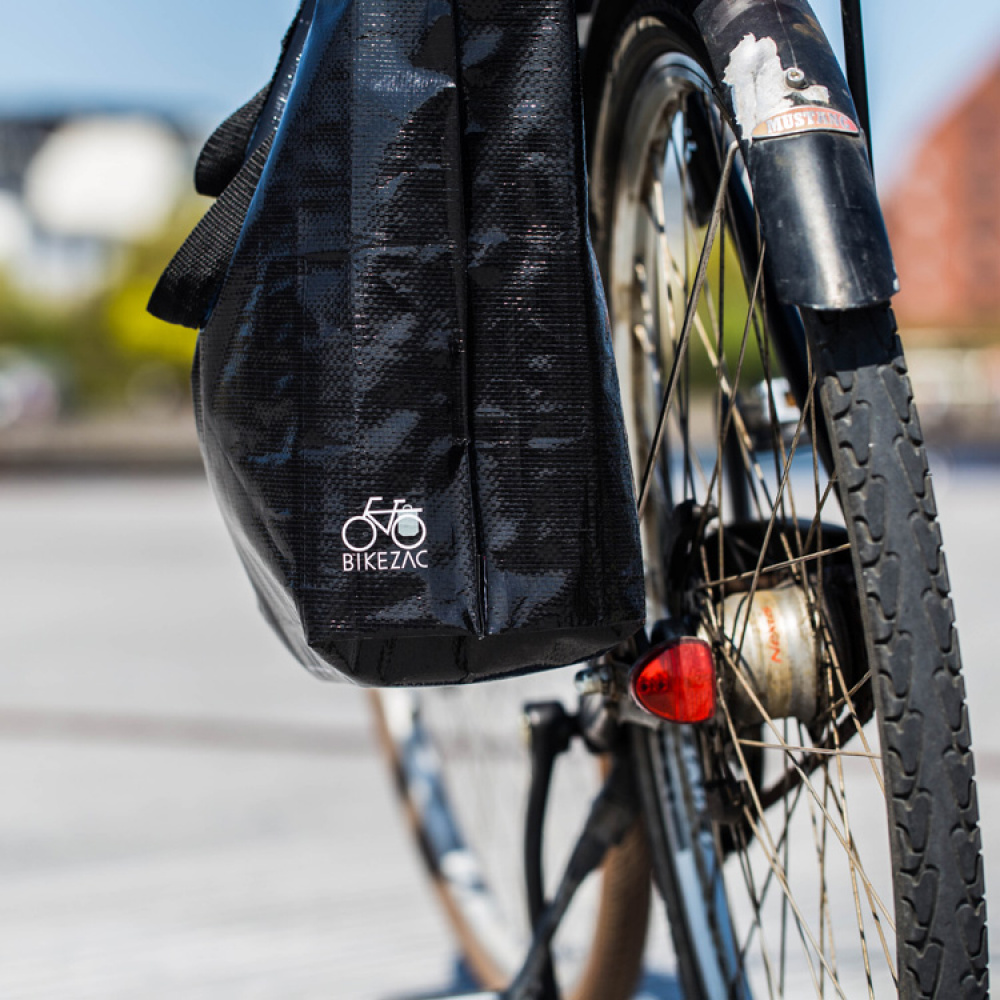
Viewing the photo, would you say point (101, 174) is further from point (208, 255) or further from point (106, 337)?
point (208, 255)

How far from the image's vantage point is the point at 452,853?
2551 millimetres

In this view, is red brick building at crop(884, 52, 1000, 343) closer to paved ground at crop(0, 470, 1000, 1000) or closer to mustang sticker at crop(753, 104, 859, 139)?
paved ground at crop(0, 470, 1000, 1000)

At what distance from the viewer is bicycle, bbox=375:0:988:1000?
40.6 inches

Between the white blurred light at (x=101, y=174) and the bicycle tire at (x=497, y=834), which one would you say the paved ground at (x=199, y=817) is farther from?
the white blurred light at (x=101, y=174)

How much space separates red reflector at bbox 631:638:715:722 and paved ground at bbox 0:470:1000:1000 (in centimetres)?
125

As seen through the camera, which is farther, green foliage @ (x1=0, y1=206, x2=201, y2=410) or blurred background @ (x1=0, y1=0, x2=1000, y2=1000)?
green foliage @ (x1=0, y1=206, x2=201, y2=410)

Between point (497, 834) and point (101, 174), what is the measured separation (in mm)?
80277

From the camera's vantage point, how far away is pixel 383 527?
1.16 meters

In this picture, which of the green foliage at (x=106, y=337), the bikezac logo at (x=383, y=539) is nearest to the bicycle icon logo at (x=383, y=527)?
the bikezac logo at (x=383, y=539)

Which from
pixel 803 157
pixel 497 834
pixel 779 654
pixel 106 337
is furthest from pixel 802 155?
pixel 106 337

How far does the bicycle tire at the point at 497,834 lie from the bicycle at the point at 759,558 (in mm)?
13

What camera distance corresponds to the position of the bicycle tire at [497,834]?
183 cm

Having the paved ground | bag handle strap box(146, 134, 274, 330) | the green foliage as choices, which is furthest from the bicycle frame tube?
the green foliage

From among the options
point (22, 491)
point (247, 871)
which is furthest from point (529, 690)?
point (22, 491)
